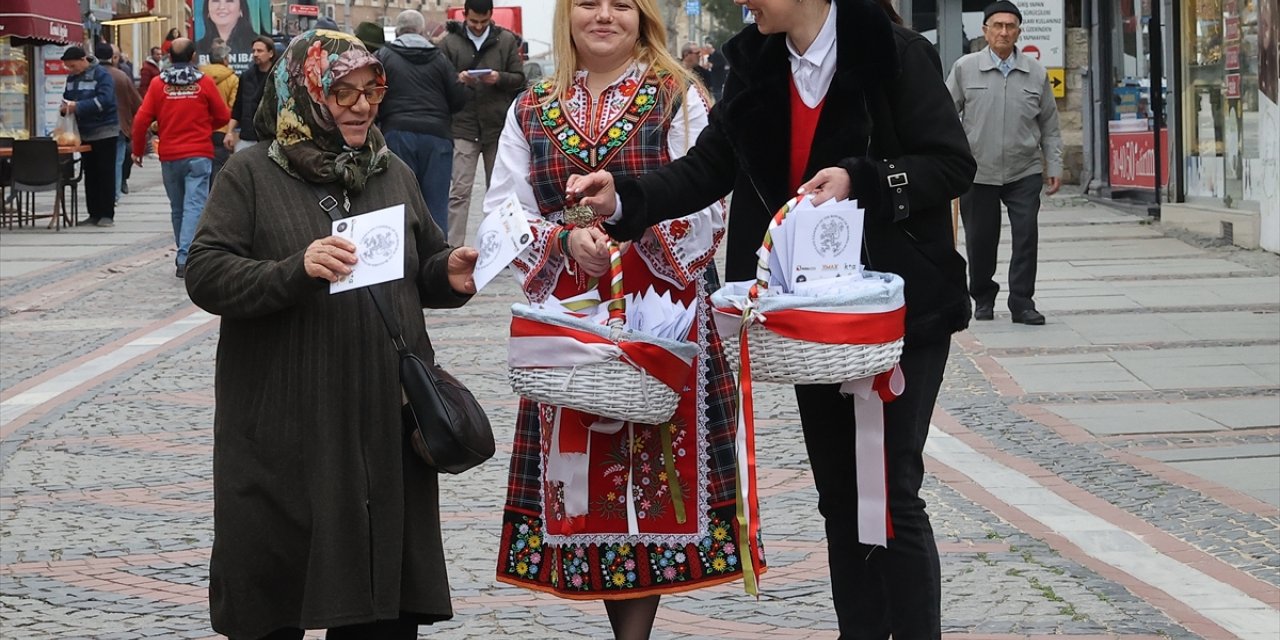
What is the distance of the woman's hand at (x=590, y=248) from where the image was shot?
175 inches

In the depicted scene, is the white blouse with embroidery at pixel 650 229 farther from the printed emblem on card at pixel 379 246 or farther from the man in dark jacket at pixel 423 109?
the man in dark jacket at pixel 423 109

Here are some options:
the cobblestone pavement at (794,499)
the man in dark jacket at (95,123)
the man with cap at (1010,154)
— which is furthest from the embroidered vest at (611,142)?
the man in dark jacket at (95,123)

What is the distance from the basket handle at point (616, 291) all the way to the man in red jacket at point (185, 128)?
11.9 metres

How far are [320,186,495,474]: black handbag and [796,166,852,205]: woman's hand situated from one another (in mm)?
866

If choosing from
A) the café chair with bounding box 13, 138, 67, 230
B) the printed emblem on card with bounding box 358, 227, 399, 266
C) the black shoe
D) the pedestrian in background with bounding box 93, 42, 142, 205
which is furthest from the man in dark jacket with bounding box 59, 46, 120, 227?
the printed emblem on card with bounding box 358, 227, 399, 266

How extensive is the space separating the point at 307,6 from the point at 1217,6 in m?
36.5

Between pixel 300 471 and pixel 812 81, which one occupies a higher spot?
pixel 812 81

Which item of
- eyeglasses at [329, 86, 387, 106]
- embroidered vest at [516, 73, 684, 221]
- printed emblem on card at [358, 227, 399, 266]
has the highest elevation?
eyeglasses at [329, 86, 387, 106]

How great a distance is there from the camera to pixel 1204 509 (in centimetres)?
706

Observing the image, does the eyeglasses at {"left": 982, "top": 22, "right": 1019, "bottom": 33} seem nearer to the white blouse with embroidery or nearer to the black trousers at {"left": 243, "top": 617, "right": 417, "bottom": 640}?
the white blouse with embroidery

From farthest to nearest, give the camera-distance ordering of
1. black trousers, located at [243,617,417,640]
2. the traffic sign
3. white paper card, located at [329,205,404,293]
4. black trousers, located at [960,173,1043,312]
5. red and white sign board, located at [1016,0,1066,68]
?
the traffic sign < red and white sign board, located at [1016,0,1066,68] < black trousers, located at [960,173,1043,312] < black trousers, located at [243,617,417,640] < white paper card, located at [329,205,404,293]

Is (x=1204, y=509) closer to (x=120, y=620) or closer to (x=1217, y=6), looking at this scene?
(x=120, y=620)

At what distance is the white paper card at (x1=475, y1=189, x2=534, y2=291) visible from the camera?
4.20m

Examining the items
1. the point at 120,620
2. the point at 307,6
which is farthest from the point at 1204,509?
the point at 307,6
